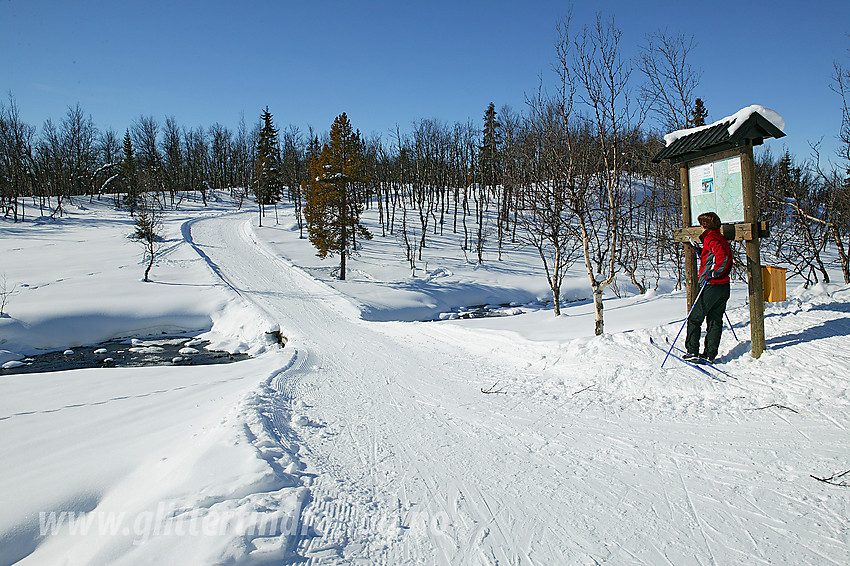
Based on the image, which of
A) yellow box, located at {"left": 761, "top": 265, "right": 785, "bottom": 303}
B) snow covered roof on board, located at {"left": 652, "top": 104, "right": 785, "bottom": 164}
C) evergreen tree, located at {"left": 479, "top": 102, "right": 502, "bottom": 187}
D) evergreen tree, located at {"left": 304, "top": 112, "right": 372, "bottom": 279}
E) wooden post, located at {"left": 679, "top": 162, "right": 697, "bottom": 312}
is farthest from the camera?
evergreen tree, located at {"left": 479, "top": 102, "right": 502, "bottom": 187}

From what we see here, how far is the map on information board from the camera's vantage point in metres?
6.36

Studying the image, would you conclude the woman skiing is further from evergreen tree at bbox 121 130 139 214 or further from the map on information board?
evergreen tree at bbox 121 130 139 214

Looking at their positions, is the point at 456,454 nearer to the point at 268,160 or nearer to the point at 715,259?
the point at 715,259

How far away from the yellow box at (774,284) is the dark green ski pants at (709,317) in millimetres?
1086

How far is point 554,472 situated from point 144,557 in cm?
313

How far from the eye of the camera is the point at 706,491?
354 centimetres

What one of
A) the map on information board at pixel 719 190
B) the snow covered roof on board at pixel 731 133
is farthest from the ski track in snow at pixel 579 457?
the snow covered roof on board at pixel 731 133

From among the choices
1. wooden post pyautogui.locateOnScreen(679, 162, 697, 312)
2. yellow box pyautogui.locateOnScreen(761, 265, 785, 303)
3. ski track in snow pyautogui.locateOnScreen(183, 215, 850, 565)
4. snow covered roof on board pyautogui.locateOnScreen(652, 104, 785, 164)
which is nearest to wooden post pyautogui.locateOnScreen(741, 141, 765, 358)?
snow covered roof on board pyautogui.locateOnScreen(652, 104, 785, 164)

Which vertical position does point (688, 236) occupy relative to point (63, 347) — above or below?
above

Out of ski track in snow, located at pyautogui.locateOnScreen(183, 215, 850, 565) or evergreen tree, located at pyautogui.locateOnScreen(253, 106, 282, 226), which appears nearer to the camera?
ski track in snow, located at pyautogui.locateOnScreen(183, 215, 850, 565)

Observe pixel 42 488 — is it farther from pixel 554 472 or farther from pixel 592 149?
pixel 592 149

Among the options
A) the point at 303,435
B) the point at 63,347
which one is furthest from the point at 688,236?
the point at 63,347

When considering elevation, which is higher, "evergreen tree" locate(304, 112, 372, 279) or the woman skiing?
"evergreen tree" locate(304, 112, 372, 279)

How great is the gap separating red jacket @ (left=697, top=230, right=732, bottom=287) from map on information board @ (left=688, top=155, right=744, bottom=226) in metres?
0.44
